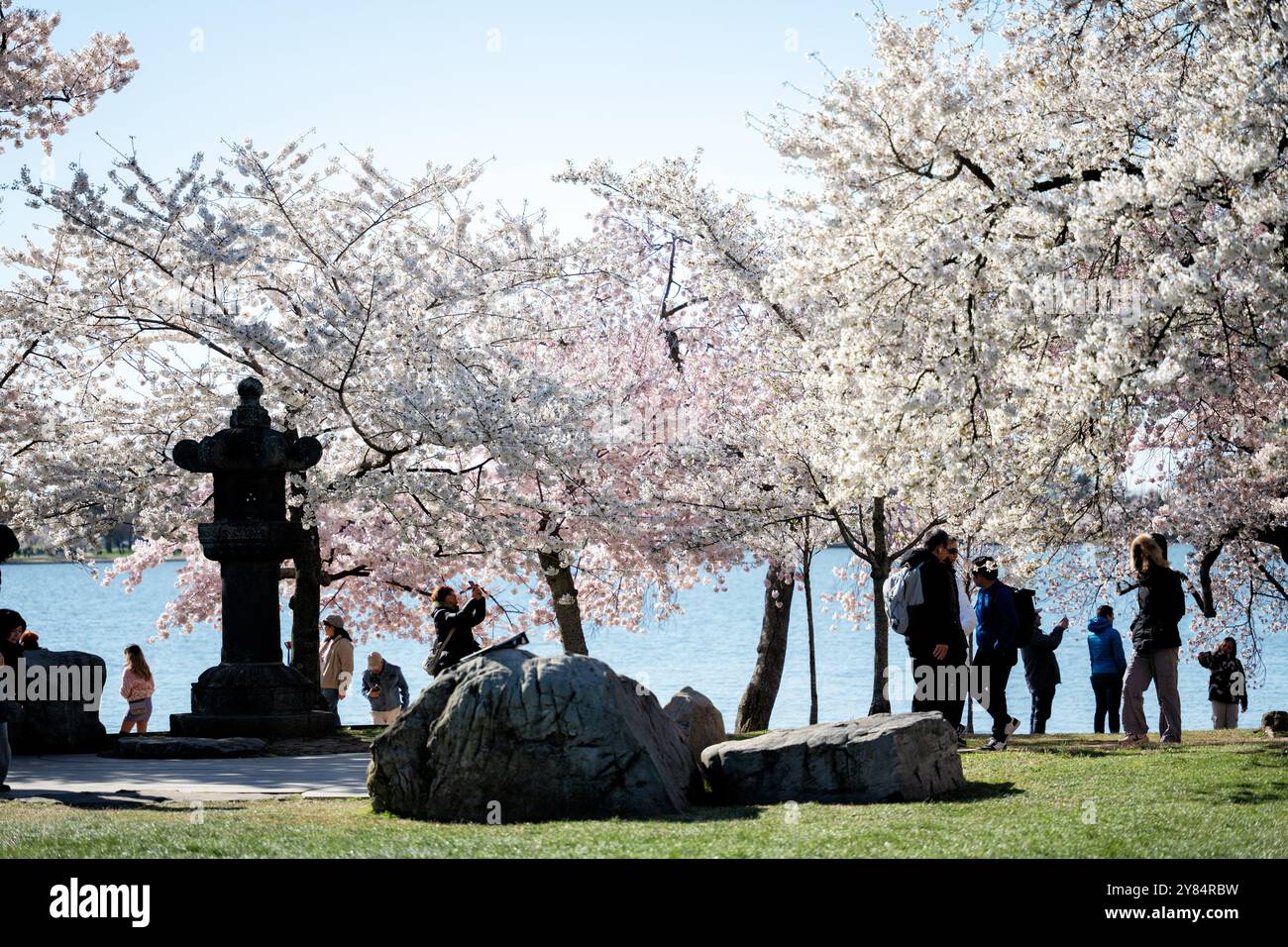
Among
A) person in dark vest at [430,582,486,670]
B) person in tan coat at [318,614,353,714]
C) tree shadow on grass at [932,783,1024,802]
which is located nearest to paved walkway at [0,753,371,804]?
person in dark vest at [430,582,486,670]

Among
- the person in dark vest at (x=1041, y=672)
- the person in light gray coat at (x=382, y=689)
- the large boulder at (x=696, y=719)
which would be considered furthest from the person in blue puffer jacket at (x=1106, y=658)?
the person in light gray coat at (x=382, y=689)

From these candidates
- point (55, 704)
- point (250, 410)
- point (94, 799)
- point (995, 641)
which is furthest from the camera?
point (250, 410)

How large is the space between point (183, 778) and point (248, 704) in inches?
108

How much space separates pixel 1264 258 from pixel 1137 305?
3.13 ft

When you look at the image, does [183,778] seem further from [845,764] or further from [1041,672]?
[1041,672]

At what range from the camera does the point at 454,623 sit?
13.9 meters

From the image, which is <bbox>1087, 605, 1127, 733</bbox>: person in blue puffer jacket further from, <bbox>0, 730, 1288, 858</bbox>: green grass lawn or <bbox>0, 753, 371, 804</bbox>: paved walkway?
<bbox>0, 753, 371, 804</bbox>: paved walkway

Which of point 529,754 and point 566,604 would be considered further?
point 566,604

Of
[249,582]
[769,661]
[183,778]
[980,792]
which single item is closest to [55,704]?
[249,582]

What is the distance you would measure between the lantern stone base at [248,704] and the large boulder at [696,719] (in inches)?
186
